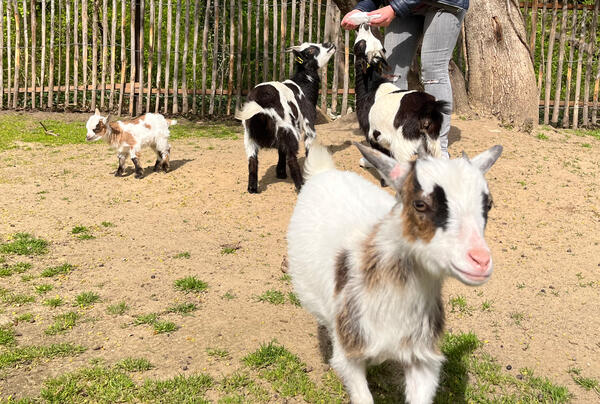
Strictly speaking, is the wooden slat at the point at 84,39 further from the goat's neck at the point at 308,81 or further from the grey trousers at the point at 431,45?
the grey trousers at the point at 431,45

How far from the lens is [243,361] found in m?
3.02

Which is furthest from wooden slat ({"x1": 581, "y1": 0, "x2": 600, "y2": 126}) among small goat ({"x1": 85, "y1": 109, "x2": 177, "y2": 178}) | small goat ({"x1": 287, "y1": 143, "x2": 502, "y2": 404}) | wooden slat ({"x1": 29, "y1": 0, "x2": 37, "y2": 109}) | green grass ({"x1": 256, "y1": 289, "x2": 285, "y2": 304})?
wooden slat ({"x1": 29, "y1": 0, "x2": 37, "y2": 109})

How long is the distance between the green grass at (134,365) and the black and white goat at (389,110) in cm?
292

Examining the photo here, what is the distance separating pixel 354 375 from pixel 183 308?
1.70m

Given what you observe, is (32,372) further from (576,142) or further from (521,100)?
(576,142)

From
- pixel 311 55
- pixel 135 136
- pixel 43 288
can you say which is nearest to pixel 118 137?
pixel 135 136

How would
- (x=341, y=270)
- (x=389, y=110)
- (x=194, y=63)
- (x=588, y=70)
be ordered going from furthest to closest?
(x=194, y=63) < (x=588, y=70) < (x=389, y=110) < (x=341, y=270)

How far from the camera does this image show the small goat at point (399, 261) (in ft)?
6.14

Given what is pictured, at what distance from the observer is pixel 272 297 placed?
3.77 meters

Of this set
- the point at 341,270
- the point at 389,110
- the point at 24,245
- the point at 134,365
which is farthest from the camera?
the point at 389,110

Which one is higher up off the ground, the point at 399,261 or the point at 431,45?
the point at 431,45

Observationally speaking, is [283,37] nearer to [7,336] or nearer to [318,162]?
[318,162]

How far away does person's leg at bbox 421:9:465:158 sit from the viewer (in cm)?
536

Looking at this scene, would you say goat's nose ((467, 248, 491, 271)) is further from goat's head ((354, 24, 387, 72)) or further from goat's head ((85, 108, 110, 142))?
goat's head ((85, 108, 110, 142))
